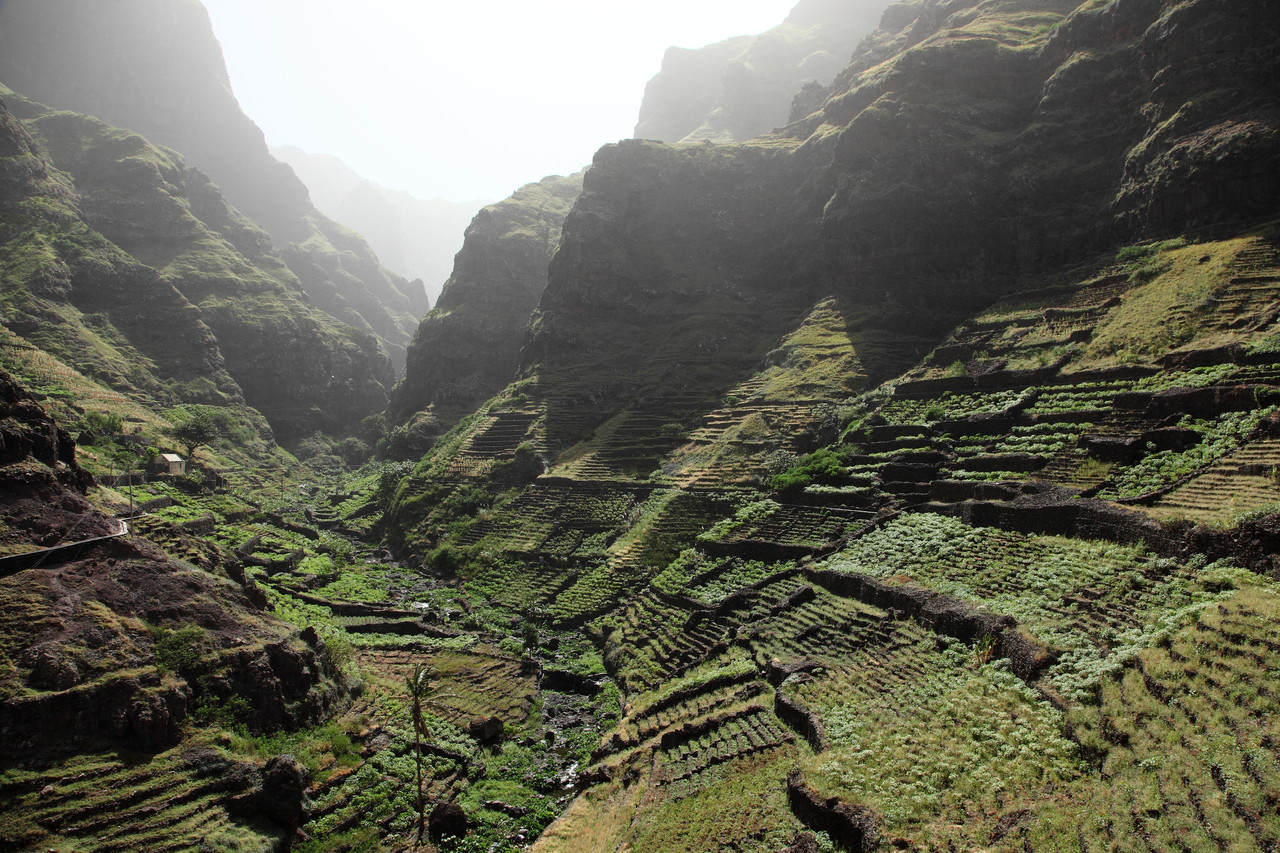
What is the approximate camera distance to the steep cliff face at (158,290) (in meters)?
70.1

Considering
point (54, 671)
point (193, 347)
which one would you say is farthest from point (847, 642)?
point (193, 347)

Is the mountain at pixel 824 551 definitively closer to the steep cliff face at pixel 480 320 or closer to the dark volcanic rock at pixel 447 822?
the dark volcanic rock at pixel 447 822

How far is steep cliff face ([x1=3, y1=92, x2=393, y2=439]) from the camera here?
70.1 m

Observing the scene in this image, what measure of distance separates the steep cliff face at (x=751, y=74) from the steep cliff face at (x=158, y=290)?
79.8m

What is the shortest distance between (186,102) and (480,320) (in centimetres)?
11578

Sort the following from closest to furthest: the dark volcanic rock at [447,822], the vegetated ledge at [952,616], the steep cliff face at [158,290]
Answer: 1. the vegetated ledge at [952,616]
2. the dark volcanic rock at [447,822]
3. the steep cliff face at [158,290]

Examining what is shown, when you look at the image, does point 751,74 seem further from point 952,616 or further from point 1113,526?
point 952,616

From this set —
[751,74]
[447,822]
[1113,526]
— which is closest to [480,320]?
[447,822]

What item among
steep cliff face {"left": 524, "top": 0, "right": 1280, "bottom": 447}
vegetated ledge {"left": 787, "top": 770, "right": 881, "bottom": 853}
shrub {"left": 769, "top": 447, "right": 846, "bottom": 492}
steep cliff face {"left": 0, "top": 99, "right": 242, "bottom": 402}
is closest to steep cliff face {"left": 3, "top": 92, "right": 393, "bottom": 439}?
steep cliff face {"left": 0, "top": 99, "right": 242, "bottom": 402}

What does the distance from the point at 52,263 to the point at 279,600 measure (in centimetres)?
6547

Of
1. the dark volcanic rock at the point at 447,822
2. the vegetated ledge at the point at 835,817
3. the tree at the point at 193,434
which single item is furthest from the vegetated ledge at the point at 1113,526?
the tree at the point at 193,434

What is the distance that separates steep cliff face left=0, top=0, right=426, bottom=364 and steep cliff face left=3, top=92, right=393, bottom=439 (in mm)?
32901

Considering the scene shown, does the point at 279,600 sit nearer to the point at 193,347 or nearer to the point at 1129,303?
the point at 1129,303

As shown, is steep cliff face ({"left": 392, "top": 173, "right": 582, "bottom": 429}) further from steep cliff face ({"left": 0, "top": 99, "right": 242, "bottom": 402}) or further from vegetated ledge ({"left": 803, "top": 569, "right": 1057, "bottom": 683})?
vegetated ledge ({"left": 803, "top": 569, "right": 1057, "bottom": 683})
